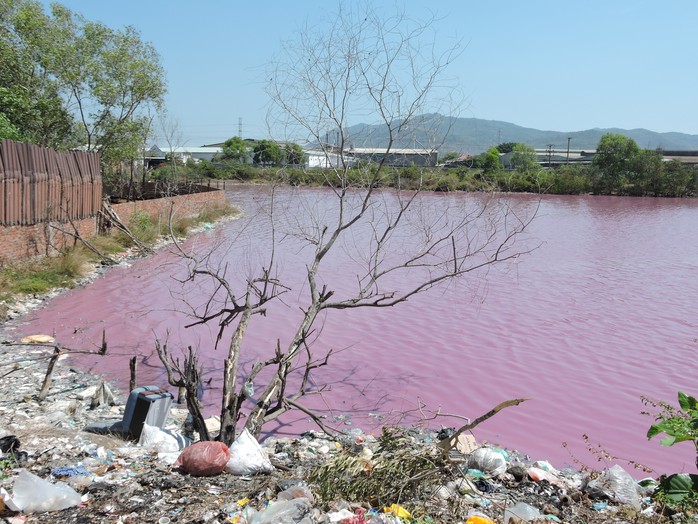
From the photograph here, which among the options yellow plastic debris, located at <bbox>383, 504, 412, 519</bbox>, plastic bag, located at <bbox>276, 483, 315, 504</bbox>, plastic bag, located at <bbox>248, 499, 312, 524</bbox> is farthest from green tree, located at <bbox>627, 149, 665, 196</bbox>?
plastic bag, located at <bbox>248, 499, 312, 524</bbox>

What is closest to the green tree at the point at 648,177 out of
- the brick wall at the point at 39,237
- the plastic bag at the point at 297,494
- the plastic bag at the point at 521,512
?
the brick wall at the point at 39,237

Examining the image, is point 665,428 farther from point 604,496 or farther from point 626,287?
point 626,287

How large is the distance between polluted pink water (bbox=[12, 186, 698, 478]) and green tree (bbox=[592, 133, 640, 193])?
3859 cm

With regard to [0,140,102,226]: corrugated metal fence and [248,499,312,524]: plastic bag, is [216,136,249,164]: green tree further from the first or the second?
[248,499,312,524]: plastic bag

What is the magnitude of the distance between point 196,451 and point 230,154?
186 ft

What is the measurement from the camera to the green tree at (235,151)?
2344 inches

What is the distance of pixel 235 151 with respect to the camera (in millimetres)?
64812

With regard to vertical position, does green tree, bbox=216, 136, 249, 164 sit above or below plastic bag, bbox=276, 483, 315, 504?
above

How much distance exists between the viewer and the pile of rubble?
352 cm

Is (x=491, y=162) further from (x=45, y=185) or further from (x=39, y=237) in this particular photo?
(x=39, y=237)

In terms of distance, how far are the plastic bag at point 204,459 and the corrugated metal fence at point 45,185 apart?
26.2ft

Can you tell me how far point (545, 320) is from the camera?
11.2m

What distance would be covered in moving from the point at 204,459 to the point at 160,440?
103 cm

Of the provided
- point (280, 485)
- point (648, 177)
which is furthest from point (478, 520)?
point (648, 177)
